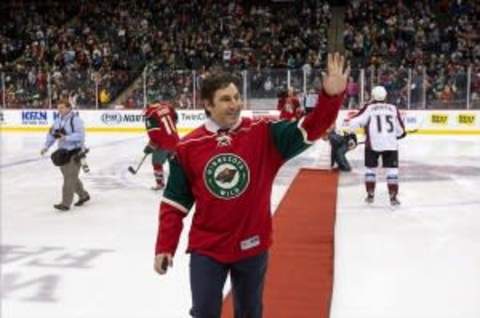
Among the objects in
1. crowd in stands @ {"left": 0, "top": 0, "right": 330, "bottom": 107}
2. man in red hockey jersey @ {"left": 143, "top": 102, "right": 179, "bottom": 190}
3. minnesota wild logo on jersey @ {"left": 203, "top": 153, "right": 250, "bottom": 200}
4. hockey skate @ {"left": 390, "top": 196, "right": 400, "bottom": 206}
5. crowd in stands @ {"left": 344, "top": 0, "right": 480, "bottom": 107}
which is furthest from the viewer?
crowd in stands @ {"left": 0, "top": 0, "right": 330, "bottom": 107}

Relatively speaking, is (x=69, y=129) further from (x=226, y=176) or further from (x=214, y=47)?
(x=214, y=47)

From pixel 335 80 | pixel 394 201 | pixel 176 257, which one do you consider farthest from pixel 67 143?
pixel 335 80

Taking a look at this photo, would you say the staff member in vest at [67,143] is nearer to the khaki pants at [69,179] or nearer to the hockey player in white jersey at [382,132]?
the khaki pants at [69,179]

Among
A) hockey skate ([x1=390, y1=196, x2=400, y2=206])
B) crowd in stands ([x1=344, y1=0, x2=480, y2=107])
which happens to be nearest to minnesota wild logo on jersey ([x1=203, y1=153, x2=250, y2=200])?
hockey skate ([x1=390, y1=196, x2=400, y2=206])

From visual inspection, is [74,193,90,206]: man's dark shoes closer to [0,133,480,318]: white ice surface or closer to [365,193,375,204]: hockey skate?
[0,133,480,318]: white ice surface

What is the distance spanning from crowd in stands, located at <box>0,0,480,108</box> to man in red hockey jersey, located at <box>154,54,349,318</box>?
15.2 meters

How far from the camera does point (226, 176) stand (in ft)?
9.10

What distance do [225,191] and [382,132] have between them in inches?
216

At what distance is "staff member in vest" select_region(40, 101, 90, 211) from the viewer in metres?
7.82

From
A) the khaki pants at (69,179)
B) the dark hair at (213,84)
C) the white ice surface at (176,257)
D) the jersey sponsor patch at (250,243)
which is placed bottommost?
the white ice surface at (176,257)

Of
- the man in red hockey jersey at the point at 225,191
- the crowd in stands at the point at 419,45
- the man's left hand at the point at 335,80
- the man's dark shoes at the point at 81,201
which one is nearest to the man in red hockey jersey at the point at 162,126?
the man's dark shoes at the point at 81,201

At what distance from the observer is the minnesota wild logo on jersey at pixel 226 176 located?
109 inches

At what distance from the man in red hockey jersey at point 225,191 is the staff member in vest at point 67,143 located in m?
5.18

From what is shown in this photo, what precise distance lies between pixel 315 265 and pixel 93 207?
3.77 m
